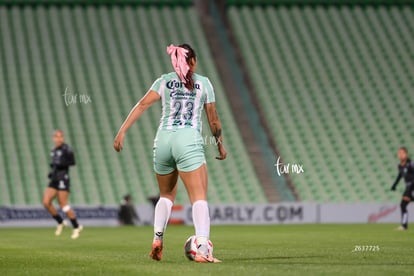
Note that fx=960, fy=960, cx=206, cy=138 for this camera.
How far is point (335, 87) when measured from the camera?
107ft

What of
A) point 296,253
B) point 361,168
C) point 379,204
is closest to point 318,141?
point 361,168

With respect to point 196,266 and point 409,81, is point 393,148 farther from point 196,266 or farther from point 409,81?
point 196,266

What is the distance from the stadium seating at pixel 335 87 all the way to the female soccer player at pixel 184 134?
62.9 ft

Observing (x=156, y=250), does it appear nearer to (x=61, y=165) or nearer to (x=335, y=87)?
(x=61, y=165)

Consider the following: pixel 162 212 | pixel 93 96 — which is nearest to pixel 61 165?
pixel 162 212

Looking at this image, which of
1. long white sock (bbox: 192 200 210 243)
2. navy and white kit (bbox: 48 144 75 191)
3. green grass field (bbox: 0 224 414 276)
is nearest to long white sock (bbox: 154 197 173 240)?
green grass field (bbox: 0 224 414 276)

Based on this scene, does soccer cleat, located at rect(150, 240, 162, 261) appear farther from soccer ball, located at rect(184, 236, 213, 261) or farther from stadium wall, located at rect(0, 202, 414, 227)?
stadium wall, located at rect(0, 202, 414, 227)

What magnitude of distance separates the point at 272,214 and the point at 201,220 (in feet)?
55.6

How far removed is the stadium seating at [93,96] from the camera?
1123 inches

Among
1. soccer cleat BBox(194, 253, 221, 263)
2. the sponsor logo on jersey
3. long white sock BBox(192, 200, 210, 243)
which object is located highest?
the sponsor logo on jersey

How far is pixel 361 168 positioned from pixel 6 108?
1130 centimetres

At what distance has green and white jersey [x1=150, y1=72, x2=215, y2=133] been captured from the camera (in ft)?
32.3

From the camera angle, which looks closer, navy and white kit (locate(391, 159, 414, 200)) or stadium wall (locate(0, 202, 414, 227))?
navy and white kit (locate(391, 159, 414, 200))

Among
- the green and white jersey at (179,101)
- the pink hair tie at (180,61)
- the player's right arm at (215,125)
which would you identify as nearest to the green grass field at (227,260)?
the player's right arm at (215,125)
